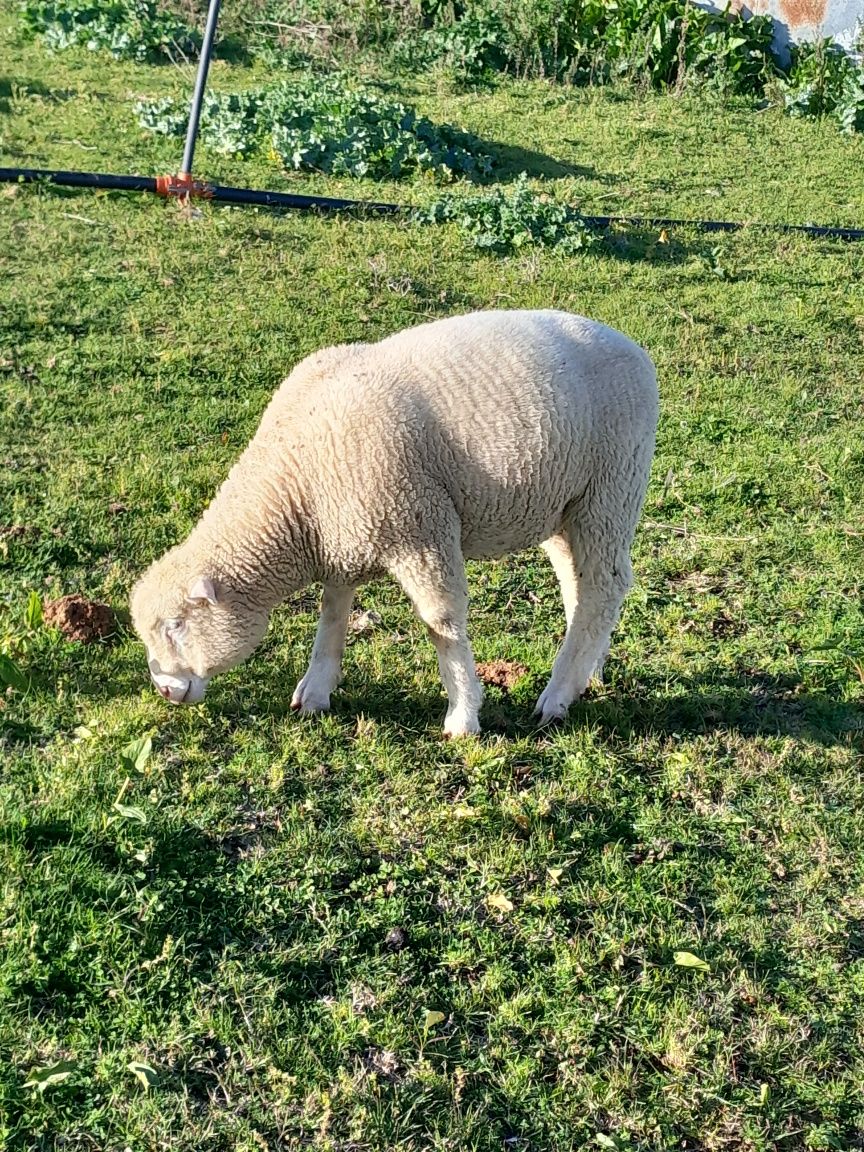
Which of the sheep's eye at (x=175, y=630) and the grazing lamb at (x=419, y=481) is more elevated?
the grazing lamb at (x=419, y=481)

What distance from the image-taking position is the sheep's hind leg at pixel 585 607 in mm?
4836

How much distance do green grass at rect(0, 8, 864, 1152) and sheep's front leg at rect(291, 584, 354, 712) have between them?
0.12m

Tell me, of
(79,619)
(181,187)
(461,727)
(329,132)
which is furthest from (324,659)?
(329,132)

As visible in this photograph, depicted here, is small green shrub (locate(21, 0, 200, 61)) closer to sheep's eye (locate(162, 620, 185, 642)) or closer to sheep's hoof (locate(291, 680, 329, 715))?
sheep's hoof (locate(291, 680, 329, 715))

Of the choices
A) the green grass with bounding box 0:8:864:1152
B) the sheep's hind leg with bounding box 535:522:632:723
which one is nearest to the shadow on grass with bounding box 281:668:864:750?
the green grass with bounding box 0:8:864:1152

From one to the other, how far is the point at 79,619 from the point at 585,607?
2.43 meters

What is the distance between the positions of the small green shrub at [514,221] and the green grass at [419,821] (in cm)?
207

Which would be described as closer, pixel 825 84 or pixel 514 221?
pixel 514 221

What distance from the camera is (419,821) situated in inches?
170

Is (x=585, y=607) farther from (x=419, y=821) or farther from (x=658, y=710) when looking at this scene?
(x=419, y=821)

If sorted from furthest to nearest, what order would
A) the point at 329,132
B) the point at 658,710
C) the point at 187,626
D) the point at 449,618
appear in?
the point at 329,132, the point at 658,710, the point at 449,618, the point at 187,626

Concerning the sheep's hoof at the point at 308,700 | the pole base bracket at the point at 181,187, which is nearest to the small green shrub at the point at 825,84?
the pole base bracket at the point at 181,187

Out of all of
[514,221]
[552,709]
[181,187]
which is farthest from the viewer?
[514,221]

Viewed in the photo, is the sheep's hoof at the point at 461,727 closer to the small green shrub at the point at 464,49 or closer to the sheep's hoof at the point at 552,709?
the sheep's hoof at the point at 552,709
